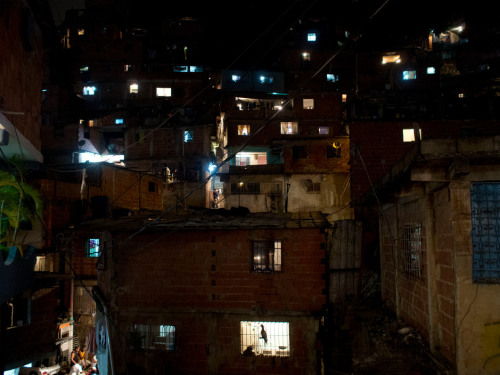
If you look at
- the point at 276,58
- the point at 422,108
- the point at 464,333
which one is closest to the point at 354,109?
the point at 422,108

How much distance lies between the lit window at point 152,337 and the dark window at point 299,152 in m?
23.5

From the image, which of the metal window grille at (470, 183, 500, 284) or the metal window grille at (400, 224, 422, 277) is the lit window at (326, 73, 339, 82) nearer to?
the metal window grille at (400, 224, 422, 277)

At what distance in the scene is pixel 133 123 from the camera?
126 feet

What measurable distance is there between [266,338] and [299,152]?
23.6m

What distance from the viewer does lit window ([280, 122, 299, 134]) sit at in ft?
123

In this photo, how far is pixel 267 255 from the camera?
517 inches

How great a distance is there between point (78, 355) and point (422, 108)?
28560mm

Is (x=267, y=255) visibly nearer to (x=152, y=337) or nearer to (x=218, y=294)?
(x=218, y=294)

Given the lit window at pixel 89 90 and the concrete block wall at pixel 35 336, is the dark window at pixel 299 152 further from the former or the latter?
the lit window at pixel 89 90

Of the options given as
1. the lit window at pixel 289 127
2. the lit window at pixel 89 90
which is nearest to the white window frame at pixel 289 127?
the lit window at pixel 289 127

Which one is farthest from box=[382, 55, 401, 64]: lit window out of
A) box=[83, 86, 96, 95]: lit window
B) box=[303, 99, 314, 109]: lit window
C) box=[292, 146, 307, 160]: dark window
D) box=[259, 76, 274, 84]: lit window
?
box=[83, 86, 96, 95]: lit window

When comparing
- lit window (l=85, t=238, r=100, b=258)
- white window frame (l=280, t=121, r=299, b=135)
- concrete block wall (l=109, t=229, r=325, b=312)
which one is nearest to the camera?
concrete block wall (l=109, t=229, r=325, b=312)

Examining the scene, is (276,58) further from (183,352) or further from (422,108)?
(183,352)

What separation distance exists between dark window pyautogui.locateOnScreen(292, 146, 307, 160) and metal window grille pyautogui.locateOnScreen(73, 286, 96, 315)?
69.2 ft
